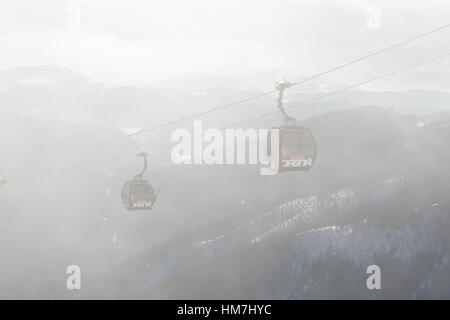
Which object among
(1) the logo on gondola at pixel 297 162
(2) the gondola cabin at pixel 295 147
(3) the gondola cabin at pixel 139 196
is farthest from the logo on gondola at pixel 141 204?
(1) the logo on gondola at pixel 297 162

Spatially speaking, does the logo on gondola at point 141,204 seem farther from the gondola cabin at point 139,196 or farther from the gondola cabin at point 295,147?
the gondola cabin at point 295,147

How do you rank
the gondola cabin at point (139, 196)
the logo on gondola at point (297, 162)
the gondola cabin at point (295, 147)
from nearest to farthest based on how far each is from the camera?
the gondola cabin at point (295, 147), the logo on gondola at point (297, 162), the gondola cabin at point (139, 196)

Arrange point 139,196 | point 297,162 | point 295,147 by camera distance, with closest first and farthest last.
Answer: point 295,147
point 297,162
point 139,196

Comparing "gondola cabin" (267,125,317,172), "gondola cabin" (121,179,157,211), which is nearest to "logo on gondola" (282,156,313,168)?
"gondola cabin" (267,125,317,172)

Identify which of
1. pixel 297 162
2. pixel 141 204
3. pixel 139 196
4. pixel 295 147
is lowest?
pixel 141 204

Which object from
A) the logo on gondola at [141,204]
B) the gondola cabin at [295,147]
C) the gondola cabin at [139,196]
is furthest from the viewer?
the logo on gondola at [141,204]

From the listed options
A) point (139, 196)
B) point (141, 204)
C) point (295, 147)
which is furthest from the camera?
point (141, 204)

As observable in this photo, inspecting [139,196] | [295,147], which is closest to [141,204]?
[139,196]

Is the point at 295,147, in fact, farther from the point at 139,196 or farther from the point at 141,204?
the point at 141,204
